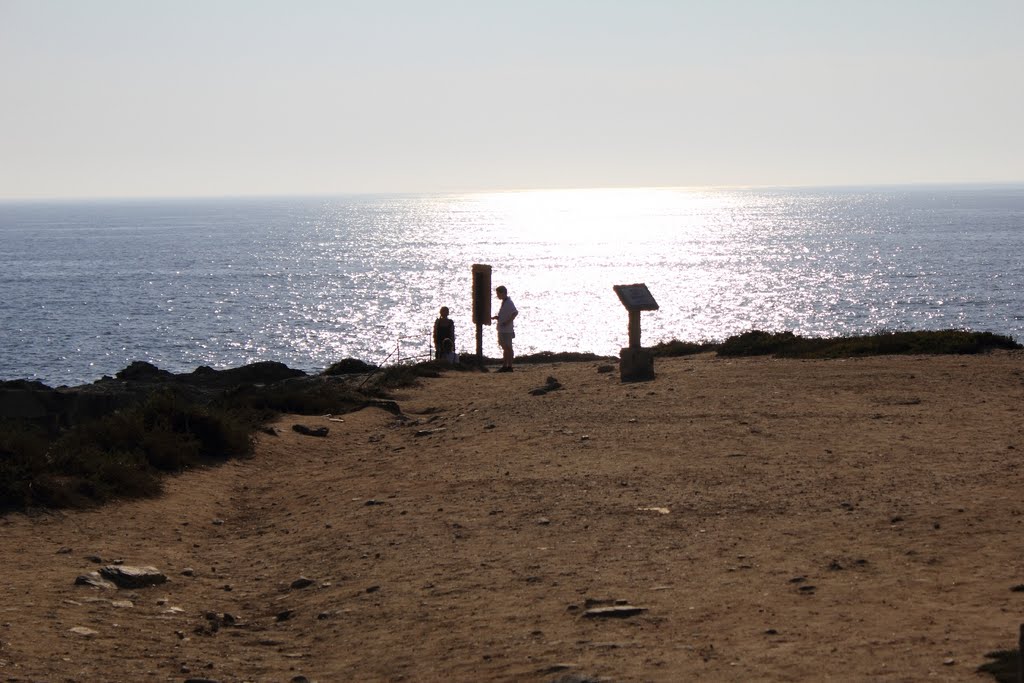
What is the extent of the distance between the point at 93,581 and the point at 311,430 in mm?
6898

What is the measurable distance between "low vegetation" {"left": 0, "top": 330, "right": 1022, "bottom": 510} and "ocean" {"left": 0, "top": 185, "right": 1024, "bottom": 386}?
1533 cm

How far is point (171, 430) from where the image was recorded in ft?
43.3

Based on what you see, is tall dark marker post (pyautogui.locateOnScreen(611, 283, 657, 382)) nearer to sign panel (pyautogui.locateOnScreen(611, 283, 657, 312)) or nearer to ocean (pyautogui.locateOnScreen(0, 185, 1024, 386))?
sign panel (pyautogui.locateOnScreen(611, 283, 657, 312))

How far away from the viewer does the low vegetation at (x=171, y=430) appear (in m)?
10.6

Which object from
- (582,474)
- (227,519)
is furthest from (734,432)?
(227,519)

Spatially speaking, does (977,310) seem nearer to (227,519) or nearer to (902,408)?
(902,408)

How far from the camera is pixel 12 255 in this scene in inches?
4998

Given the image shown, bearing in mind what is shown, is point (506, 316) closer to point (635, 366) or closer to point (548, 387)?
point (548, 387)

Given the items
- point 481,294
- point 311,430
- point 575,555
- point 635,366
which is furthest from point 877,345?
point 575,555

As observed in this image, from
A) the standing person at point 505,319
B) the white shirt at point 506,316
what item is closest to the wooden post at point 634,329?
the standing person at point 505,319

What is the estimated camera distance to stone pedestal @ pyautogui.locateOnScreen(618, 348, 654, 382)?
1731 centimetres

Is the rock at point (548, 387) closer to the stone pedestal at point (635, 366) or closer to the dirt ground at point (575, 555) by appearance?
the stone pedestal at point (635, 366)

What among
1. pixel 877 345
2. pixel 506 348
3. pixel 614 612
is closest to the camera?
pixel 614 612

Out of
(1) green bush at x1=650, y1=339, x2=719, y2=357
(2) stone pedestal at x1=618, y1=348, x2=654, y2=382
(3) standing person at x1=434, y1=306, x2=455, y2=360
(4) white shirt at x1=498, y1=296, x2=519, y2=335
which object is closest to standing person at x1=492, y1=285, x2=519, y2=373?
(4) white shirt at x1=498, y1=296, x2=519, y2=335
